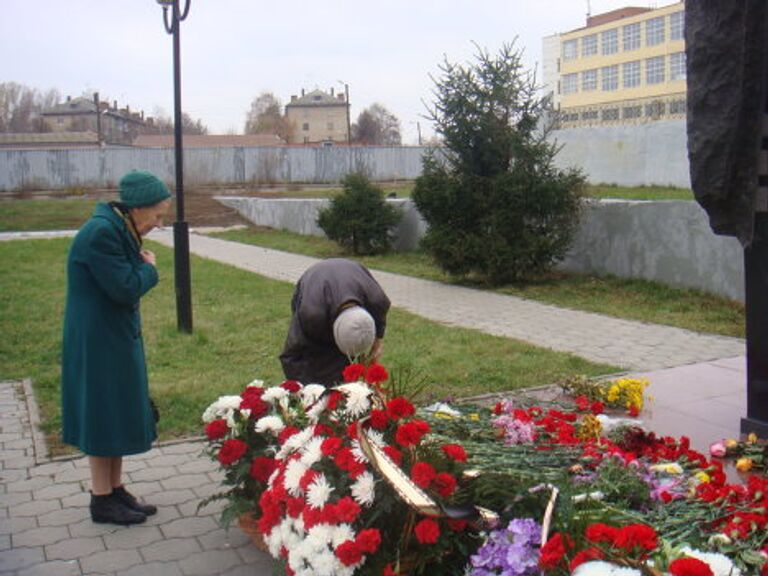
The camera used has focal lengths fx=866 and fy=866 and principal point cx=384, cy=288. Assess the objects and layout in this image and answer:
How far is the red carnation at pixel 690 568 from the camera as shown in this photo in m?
2.11

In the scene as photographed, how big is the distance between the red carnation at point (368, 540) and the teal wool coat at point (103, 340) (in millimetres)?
1646

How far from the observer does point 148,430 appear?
4.02m

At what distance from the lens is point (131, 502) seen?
4141 mm

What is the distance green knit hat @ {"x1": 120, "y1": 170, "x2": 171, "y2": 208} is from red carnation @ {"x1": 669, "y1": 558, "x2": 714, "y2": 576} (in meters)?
2.75

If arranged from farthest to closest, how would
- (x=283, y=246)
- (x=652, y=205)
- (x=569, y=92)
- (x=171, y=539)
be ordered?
(x=569, y=92), (x=283, y=246), (x=652, y=205), (x=171, y=539)

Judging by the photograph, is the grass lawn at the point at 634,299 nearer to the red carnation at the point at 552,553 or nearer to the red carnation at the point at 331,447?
the red carnation at the point at 331,447

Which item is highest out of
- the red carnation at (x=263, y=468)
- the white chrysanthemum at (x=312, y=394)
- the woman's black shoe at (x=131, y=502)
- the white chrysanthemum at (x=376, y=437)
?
the white chrysanthemum at (x=312, y=394)

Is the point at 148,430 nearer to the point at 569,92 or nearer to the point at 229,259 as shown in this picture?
the point at 229,259

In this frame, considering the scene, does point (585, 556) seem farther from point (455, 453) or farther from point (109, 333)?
point (109, 333)

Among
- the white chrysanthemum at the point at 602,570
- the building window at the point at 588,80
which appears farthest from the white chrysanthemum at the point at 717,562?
the building window at the point at 588,80

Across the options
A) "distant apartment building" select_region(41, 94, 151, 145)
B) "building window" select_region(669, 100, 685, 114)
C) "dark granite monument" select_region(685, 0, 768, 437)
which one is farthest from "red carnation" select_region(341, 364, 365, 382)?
"distant apartment building" select_region(41, 94, 151, 145)

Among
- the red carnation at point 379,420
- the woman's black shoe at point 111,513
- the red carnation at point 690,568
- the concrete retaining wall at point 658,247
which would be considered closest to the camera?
the red carnation at point 690,568

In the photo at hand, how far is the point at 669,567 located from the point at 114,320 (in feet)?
8.64

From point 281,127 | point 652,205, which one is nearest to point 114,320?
→ point 652,205
